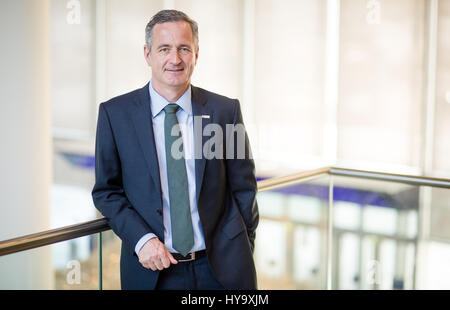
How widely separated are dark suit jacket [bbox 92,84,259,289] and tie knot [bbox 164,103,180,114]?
0.05 meters

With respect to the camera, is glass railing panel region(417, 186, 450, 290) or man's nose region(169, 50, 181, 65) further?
glass railing panel region(417, 186, 450, 290)

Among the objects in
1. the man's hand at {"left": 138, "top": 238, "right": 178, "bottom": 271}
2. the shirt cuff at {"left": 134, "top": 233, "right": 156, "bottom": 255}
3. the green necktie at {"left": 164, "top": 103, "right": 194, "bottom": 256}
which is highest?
the green necktie at {"left": 164, "top": 103, "right": 194, "bottom": 256}

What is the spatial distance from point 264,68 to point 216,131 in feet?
17.7

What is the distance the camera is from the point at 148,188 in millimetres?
1561

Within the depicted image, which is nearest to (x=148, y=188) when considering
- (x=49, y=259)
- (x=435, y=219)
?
(x=49, y=259)

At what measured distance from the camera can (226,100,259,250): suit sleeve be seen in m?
1.73

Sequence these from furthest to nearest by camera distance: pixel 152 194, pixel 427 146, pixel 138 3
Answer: pixel 138 3
pixel 427 146
pixel 152 194

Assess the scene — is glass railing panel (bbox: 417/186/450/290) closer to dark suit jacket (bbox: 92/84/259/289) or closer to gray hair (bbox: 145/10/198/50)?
dark suit jacket (bbox: 92/84/259/289)

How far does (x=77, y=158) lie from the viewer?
24.4ft

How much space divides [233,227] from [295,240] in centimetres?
275

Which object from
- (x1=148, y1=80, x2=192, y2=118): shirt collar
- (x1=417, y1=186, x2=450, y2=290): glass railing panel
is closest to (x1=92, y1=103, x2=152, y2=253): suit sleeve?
(x1=148, y1=80, x2=192, y2=118): shirt collar

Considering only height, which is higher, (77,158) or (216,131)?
(216,131)
